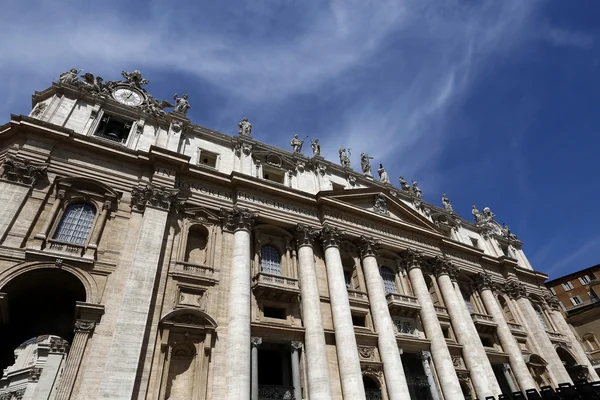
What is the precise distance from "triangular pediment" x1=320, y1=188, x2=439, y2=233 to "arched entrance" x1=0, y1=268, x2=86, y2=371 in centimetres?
1583

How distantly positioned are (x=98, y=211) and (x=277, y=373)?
509 inches

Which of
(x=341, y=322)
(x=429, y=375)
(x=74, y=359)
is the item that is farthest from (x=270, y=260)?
(x=429, y=375)

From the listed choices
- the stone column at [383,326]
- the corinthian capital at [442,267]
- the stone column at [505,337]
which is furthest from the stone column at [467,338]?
the stone column at [383,326]

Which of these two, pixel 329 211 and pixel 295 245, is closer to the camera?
pixel 295 245

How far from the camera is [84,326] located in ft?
50.0

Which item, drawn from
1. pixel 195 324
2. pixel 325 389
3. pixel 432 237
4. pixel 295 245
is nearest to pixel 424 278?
pixel 432 237

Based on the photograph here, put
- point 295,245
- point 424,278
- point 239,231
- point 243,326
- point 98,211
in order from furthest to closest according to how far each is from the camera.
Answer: point 424,278, point 295,245, point 239,231, point 98,211, point 243,326

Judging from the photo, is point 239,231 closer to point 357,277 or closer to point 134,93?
point 357,277

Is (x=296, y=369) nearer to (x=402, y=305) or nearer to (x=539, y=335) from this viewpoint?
(x=402, y=305)

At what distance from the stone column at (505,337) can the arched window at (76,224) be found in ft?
96.6

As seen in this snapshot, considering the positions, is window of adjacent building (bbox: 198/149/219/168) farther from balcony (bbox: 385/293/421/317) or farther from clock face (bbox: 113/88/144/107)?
balcony (bbox: 385/293/421/317)

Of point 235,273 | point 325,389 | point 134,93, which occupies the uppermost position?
point 134,93

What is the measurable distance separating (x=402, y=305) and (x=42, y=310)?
20675mm

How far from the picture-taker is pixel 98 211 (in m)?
19.3
